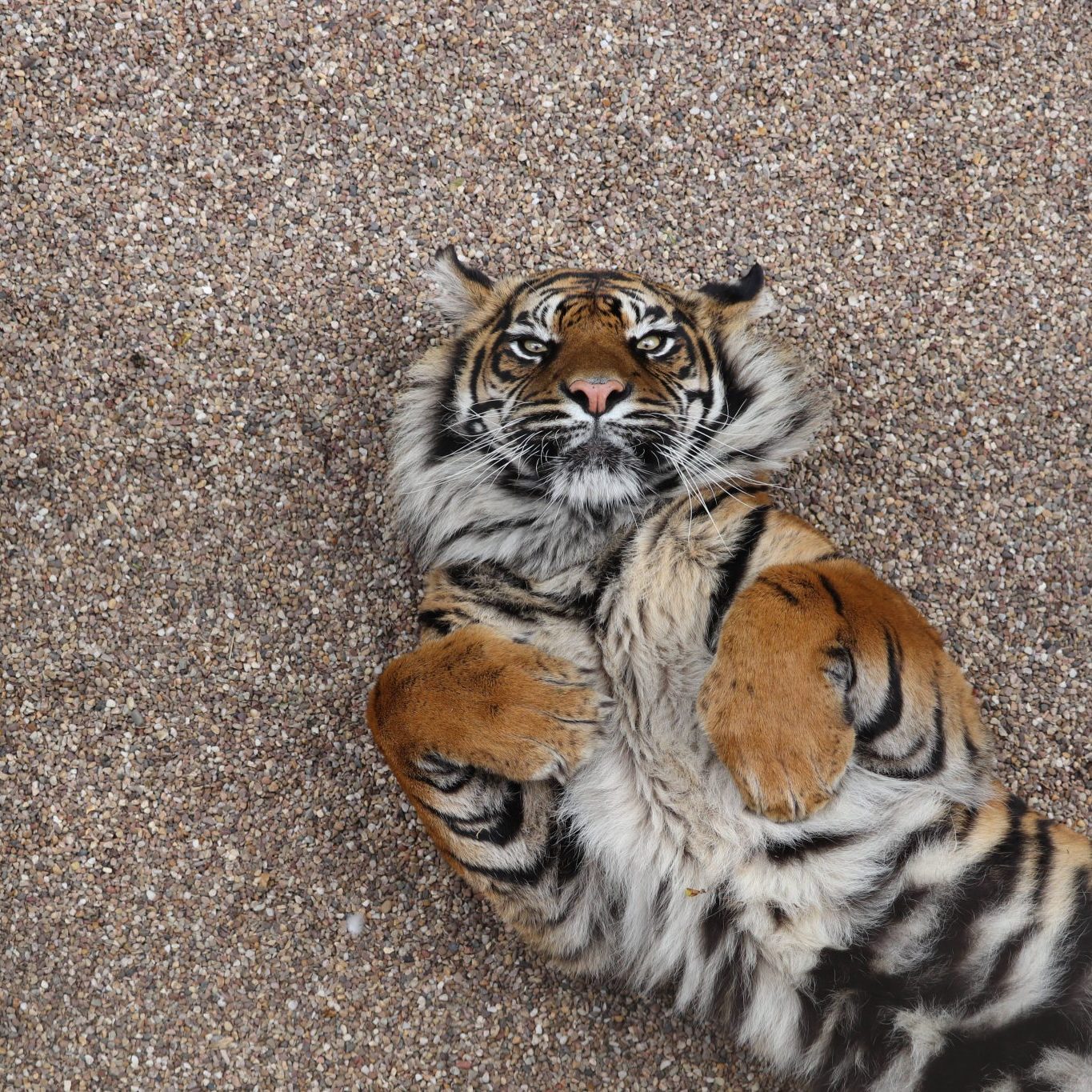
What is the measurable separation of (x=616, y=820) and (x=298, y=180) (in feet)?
5.29

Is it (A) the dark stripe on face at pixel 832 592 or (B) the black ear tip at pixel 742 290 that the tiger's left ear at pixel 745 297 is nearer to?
(B) the black ear tip at pixel 742 290

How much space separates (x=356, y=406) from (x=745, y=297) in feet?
2.95

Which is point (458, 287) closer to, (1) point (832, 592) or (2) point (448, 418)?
(2) point (448, 418)

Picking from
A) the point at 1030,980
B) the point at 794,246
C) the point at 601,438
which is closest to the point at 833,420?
the point at 794,246

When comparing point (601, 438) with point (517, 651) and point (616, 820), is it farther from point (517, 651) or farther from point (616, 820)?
point (616, 820)

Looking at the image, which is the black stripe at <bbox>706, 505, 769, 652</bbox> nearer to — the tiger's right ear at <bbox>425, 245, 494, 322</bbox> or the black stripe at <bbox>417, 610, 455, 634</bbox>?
the black stripe at <bbox>417, 610, 455, 634</bbox>

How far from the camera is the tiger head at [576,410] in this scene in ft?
5.82

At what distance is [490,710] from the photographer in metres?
1.68

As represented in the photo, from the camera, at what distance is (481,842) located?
1743 millimetres

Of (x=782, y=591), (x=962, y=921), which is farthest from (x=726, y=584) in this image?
(x=962, y=921)

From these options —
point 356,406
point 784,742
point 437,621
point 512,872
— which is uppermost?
point 784,742

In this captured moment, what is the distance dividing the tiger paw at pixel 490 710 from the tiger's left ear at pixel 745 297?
2.67ft

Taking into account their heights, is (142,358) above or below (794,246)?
below

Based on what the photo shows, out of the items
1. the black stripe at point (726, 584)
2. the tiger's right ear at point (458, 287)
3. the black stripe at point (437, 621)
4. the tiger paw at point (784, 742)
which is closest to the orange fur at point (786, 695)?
the tiger paw at point (784, 742)
